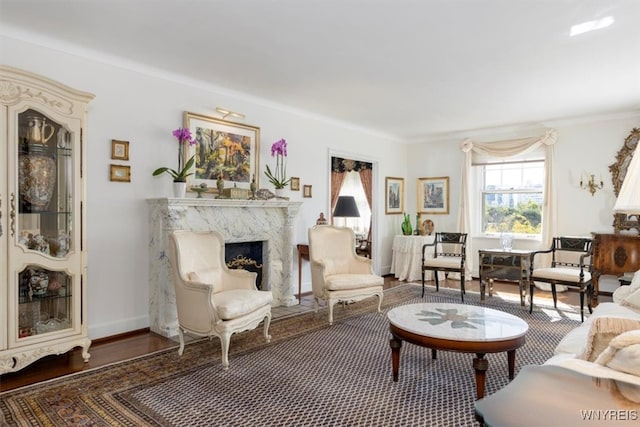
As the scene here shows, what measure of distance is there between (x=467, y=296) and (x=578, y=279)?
1429mm

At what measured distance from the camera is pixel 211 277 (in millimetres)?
3643

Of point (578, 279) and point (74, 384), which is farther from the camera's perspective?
point (578, 279)

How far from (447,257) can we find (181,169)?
13.5 ft

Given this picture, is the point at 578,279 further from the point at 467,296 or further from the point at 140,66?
the point at 140,66

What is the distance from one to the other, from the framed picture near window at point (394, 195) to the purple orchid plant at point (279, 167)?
2.51 m

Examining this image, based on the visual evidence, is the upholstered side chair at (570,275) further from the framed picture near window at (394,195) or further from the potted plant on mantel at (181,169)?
the potted plant on mantel at (181,169)

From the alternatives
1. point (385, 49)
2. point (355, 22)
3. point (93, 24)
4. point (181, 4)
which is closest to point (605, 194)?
point (385, 49)

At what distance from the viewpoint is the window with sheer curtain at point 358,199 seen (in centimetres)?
804

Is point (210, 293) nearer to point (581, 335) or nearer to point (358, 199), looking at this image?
point (581, 335)

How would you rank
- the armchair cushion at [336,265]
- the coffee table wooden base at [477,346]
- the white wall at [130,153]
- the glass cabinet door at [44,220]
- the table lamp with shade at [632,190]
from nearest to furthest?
1. the table lamp with shade at [632,190]
2. the coffee table wooden base at [477,346]
3. the glass cabinet door at [44,220]
4. the white wall at [130,153]
5. the armchair cushion at [336,265]

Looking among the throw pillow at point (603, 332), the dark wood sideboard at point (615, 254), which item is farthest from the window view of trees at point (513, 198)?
the throw pillow at point (603, 332)

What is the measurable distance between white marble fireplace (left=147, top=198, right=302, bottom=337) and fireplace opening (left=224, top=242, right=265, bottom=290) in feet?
0.22

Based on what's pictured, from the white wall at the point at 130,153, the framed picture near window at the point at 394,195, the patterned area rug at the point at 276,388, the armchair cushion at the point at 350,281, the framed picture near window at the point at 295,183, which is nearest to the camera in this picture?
the patterned area rug at the point at 276,388

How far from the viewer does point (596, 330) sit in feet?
5.43
